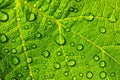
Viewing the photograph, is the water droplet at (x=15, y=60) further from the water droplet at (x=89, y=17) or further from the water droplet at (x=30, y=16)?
the water droplet at (x=89, y=17)

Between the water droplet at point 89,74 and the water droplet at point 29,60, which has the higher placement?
the water droplet at point 29,60

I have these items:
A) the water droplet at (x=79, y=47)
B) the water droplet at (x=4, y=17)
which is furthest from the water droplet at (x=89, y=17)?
the water droplet at (x=4, y=17)

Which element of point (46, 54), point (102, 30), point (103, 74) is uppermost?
point (102, 30)

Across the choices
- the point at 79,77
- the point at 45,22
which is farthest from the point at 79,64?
the point at 45,22

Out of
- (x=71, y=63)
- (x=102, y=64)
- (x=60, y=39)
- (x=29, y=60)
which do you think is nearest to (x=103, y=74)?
(x=102, y=64)

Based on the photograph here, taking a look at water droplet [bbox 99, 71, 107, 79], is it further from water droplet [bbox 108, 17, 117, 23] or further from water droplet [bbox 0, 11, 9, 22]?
water droplet [bbox 0, 11, 9, 22]

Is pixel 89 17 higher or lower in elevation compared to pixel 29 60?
higher

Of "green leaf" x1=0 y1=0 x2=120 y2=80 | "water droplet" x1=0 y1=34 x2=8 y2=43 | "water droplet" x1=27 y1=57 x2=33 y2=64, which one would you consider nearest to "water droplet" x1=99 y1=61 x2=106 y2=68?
"green leaf" x1=0 y1=0 x2=120 y2=80

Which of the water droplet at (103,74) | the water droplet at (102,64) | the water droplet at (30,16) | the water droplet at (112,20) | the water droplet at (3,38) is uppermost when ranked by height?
the water droplet at (30,16)

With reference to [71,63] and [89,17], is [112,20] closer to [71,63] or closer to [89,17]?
[89,17]

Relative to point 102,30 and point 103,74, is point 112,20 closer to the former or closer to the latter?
point 102,30
